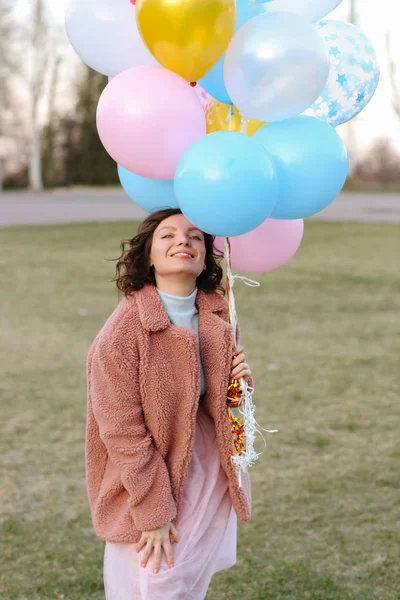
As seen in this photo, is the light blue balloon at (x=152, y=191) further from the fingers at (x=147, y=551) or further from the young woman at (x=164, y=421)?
the fingers at (x=147, y=551)

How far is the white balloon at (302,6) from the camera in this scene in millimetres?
2340

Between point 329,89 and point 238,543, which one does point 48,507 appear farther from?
point 329,89

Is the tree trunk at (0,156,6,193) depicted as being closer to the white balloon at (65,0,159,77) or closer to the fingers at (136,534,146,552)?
the white balloon at (65,0,159,77)

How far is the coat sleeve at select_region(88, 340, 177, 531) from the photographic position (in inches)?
80.8

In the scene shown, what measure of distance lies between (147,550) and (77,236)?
1184cm

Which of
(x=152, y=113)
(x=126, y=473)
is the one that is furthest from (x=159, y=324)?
(x=152, y=113)

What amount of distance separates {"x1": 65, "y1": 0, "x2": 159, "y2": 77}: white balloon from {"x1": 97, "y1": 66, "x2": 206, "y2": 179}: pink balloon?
0.55 feet

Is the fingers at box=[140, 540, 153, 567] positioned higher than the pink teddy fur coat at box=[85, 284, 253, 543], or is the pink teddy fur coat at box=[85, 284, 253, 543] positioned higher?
the pink teddy fur coat at box=[85, 284, 253, 543]

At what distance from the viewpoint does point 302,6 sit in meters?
2.35

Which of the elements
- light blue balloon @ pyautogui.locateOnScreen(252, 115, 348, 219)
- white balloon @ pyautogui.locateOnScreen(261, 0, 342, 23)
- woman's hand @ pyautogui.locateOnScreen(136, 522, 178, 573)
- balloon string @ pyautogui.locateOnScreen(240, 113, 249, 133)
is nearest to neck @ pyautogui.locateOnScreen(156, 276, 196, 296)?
light blue balloon @ pyautogui.locateOnScreen(252, 115, 348, 219)

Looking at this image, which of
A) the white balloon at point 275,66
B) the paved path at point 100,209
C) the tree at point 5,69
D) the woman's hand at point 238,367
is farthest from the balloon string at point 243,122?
the tree at point 5,69

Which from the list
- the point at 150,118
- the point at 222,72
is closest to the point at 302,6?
the point at 222,72

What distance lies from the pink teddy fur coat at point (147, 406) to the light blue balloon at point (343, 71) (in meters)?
0.76

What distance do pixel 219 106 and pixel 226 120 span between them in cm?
5
